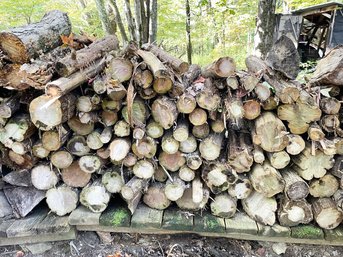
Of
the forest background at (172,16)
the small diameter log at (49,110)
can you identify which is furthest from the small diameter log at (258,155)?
the forest background at (172,16)

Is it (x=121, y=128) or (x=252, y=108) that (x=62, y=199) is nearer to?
(x=121, y=128)

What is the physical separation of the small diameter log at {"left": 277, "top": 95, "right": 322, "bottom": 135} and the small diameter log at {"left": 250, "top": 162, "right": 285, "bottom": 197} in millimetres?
341

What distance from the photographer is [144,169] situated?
219 centimetres

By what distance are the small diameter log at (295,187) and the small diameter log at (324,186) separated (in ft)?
0.38

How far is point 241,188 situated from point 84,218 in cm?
126

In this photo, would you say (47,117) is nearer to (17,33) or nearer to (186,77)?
(17,33)

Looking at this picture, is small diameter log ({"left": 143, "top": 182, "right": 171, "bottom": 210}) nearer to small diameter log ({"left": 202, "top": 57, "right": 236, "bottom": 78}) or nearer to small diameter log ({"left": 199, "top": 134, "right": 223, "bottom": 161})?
small diameter log ({"left": 199, "top": 134, "right": 223, "bottom": 161})

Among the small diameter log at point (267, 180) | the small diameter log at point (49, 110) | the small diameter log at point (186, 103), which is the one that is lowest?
the small diameter log at point (267, 180)

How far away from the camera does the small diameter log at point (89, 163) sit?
2.17 metres

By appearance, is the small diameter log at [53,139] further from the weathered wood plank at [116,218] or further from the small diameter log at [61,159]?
the weathered wood plank at [116,218]

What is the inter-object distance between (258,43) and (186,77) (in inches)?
114

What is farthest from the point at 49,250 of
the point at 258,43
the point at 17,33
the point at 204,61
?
the point at 204,61

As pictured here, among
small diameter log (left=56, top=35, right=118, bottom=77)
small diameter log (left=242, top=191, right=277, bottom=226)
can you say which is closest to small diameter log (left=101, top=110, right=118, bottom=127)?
small diameter log (left=56, top=35, right=118, bottom=77)

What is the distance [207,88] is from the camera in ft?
6.72
